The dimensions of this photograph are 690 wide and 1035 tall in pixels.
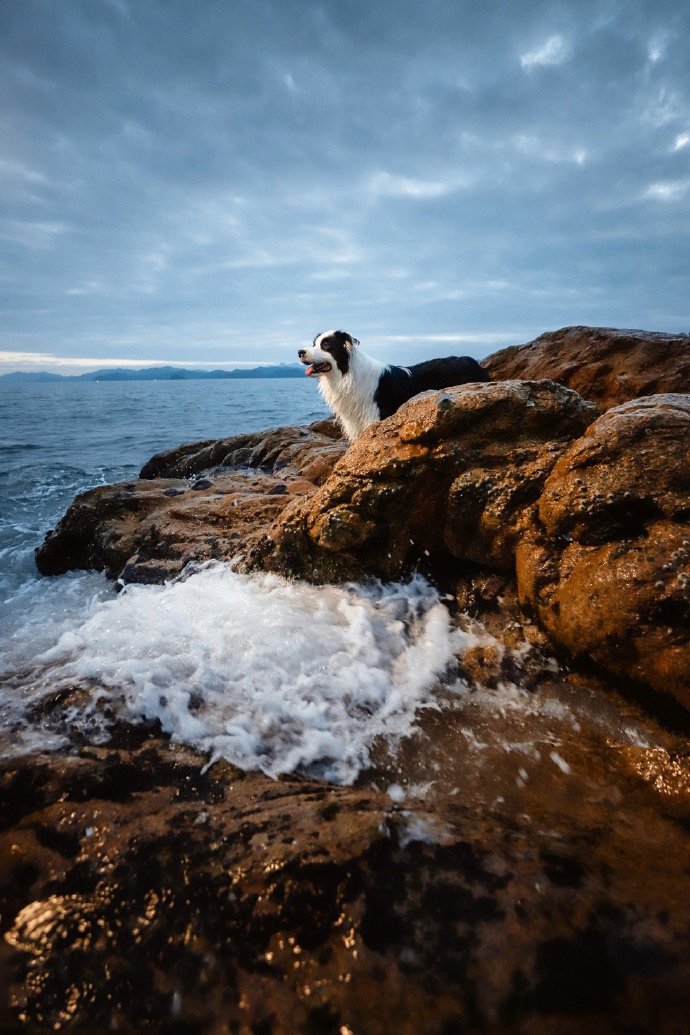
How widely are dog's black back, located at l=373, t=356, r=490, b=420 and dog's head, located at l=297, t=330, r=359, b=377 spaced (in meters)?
0.59

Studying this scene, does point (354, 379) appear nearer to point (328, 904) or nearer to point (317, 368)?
point (317, 368)

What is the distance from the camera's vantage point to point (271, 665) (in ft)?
9.55

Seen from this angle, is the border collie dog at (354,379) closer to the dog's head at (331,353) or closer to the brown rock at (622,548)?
the dog's head at (331,353)

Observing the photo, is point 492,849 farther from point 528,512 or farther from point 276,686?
point 528,512

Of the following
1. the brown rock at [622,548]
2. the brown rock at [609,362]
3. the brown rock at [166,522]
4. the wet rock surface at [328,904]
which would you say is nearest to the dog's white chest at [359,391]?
the brown rock at [166,522]

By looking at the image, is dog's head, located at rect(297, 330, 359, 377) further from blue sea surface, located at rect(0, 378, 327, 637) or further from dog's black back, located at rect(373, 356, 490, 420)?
blue sea surface, located at rect(0, 378, 327, 637)

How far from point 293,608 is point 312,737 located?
1378mm

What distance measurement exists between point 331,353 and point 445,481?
376cm

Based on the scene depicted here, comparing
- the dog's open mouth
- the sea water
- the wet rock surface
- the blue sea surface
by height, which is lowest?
the blue sea surface

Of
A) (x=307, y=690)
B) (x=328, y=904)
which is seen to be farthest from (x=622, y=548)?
(x=328, y=904)

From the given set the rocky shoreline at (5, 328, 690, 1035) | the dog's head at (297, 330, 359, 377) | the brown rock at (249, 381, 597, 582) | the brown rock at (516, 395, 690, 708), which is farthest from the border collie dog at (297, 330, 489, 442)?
the brown rock at (516, 395, 690, 708)

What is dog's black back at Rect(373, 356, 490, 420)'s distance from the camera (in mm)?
6539

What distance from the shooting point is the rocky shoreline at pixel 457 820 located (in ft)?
3.48

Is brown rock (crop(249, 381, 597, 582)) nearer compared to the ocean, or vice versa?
the ocean
